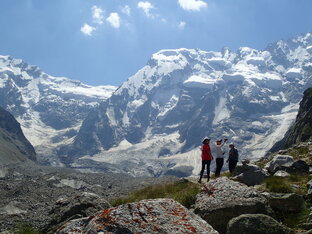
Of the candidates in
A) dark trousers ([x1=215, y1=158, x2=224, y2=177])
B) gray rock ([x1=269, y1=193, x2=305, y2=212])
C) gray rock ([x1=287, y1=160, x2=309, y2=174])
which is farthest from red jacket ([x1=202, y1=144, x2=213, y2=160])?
gray rock ([x1=269, y1=193, x2=305, y2=212])

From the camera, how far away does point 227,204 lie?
13.7 metres

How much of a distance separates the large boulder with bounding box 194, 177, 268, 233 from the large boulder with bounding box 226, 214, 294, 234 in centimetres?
181

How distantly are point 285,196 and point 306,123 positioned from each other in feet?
393

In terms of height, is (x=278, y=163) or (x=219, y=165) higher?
(x=219, y=165)

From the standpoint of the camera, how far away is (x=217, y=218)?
1349 centimetres

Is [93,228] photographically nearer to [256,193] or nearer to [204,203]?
[204,203]

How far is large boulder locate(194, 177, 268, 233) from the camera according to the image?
1345 cm

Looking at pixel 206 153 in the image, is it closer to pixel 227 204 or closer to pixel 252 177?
pixel 252 177

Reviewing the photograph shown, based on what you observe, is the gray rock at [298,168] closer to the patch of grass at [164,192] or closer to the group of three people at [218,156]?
the patch of grass at [164,192]

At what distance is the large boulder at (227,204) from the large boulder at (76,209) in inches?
216

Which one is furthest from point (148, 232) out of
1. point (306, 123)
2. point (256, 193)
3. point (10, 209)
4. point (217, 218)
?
point (306, 123)

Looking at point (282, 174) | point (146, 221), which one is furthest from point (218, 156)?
point (146, 221)

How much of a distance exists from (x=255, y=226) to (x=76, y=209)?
9.29m

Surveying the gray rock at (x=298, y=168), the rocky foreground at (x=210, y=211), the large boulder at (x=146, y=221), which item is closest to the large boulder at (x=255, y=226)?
the rocky foreground at (x=210, y=211)
